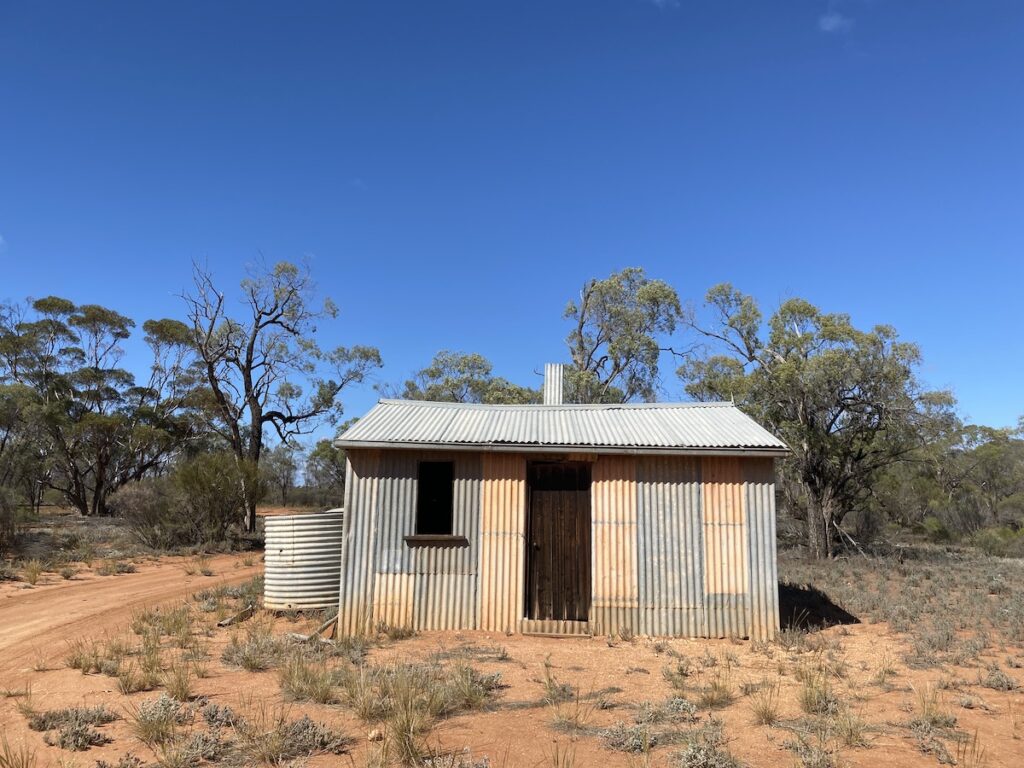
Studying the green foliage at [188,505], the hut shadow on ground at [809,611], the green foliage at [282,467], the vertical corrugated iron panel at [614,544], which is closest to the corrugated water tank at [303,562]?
the vertical corrugated iron panel at [614,544]

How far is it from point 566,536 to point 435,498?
2440 mm

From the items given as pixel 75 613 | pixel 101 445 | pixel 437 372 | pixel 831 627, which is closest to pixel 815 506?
pixel 831 627

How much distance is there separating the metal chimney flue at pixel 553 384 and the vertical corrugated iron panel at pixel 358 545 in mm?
4442

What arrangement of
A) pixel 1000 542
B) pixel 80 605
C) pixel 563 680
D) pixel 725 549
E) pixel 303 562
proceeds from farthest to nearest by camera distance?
pixel 1000 542 < pixel 80 605 < pixel 303 562 < pixel 725 549 < pixel 563 680

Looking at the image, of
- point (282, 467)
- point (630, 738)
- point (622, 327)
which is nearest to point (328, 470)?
point (282, 467)

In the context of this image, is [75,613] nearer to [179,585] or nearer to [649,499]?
[179,585]

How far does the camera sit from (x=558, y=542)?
415 inches

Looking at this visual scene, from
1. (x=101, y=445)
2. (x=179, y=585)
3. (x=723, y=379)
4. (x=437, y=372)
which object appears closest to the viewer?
(x=179, y=585)

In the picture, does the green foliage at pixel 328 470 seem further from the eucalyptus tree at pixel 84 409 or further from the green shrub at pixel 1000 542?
the green shrub at pixel 1000 542

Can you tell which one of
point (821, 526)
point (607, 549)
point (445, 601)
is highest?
point (607, 549)

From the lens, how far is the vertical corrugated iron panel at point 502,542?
10258mm

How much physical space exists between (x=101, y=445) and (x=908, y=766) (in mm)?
37433

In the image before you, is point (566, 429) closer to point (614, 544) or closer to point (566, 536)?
point (566, 536)

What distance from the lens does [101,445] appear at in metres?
33.9
